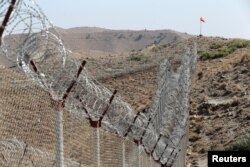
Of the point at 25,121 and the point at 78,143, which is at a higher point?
the point at 78,143

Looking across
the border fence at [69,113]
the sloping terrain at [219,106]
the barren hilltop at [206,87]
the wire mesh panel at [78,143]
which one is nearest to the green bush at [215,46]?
the barren hilltop at [206,87]

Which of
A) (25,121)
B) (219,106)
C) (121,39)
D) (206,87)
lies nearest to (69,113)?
(25,121)

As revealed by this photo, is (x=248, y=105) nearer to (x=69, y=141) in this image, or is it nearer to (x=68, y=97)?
(x=69, y=141)

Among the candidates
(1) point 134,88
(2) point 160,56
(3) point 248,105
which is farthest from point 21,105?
(2) point 160,56

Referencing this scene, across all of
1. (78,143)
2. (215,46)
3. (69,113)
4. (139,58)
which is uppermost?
(69,113)

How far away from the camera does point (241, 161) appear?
57.1 ft

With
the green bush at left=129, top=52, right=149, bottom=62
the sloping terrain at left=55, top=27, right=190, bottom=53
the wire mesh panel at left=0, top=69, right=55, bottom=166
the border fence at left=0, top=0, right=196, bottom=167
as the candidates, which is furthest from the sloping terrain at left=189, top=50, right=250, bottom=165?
the sloping terrain at left=55, top=27, right=190, bottom=53

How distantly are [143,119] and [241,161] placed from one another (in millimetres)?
6408

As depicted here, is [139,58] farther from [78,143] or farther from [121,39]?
[121,39]

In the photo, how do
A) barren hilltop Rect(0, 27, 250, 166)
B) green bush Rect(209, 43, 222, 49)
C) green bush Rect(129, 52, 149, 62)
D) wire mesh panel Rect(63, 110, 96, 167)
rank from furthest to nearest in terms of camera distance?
green bush Rect(209, 43, 222, 49) → green bush Rect(129, 52, 149, 62) → barren hilltop Rect(0, 27, 250, 166) → wire mesh panel Rect(63, 110, 96, 167)

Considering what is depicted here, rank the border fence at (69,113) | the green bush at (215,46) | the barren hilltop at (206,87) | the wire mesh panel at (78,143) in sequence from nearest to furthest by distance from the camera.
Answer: the border fence at (69,113) < the wire mesh panel at (78,143) < the barren hilltop at (206,87) < the green bush at (215,46)

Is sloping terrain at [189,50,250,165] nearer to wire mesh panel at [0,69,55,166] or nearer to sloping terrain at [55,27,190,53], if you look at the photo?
wire mesh panel at [0,69,55,166]

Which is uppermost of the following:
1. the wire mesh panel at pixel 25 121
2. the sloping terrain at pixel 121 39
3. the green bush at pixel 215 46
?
the wire mesh panel at pixel 25 121

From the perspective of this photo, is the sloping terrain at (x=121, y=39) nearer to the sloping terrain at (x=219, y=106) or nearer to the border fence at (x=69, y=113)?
the sloping terrain at (x=219, y=106)
